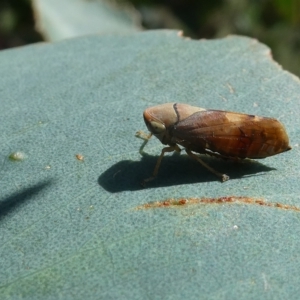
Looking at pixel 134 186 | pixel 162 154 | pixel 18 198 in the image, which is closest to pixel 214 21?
pixel 162 154

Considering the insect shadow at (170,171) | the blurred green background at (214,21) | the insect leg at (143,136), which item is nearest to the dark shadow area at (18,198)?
the insect shadow at (170,171)

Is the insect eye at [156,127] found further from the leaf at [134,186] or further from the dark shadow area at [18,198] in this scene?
the dark shadow area at [18,198]

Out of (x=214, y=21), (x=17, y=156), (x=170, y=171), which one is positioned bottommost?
(x=214, y=21)

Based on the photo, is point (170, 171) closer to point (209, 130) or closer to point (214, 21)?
point (209, 130)

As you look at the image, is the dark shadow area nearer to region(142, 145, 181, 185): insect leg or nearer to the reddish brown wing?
region(142, 145, 181, 185): insect leg

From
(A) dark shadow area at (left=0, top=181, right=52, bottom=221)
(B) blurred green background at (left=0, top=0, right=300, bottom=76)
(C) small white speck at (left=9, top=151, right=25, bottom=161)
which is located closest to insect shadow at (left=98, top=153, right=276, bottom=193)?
(A) dark shadow area at (left=0, top=181, right=52, bottom=221)

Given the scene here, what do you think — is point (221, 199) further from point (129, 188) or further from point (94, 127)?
point (94, 127)

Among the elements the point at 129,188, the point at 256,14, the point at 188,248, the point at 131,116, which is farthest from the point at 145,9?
the point at 188,248
